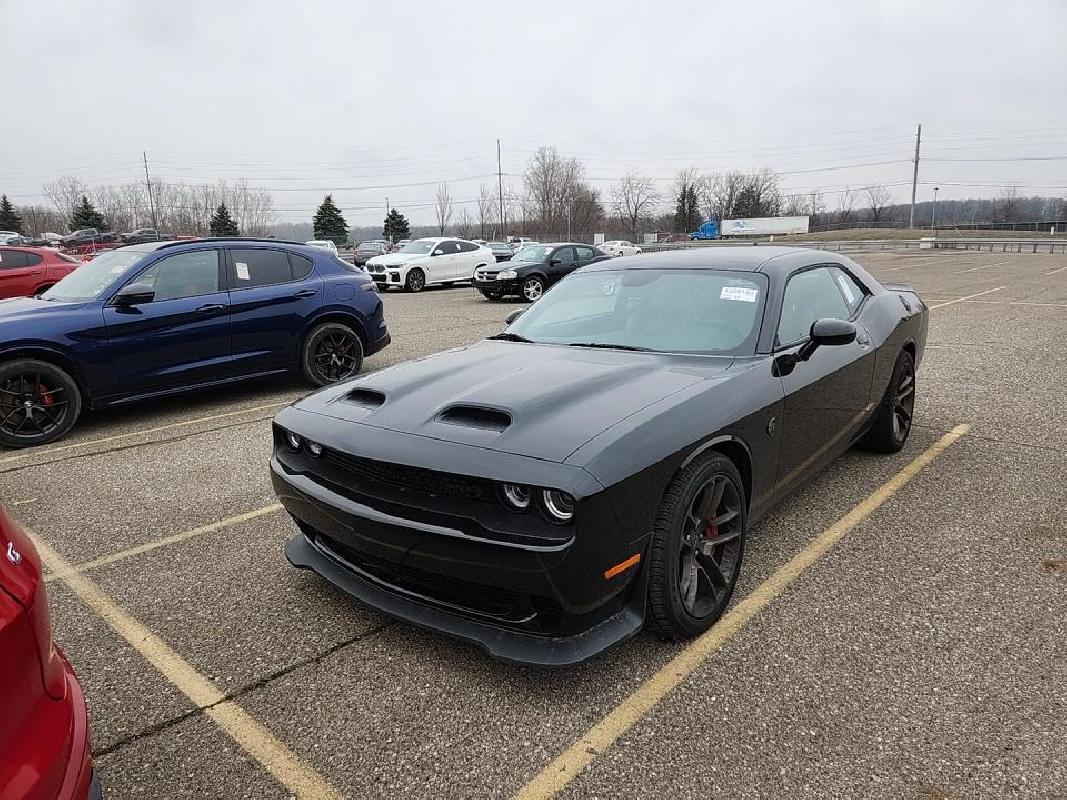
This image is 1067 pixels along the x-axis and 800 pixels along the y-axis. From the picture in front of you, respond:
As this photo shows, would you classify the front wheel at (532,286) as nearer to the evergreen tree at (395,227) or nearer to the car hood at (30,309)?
the car hood at (30,309)

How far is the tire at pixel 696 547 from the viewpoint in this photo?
2.52 metres

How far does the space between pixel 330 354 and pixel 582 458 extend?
573cm

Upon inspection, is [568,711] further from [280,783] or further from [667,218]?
[667,218]

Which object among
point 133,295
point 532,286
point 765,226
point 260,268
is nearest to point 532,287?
point 532,286

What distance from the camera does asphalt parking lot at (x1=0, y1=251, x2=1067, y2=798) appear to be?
212cm

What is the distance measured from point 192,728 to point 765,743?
1837 mm

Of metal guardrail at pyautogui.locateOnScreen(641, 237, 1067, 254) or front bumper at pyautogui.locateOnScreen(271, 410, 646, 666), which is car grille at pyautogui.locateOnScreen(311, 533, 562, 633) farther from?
metal guardrail at pyautogui.locateOnScreen(641, 237, 1067, 254)

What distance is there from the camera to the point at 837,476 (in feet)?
14.9

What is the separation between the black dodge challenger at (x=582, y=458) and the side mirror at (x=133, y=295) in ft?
12.0

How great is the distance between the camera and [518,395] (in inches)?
109

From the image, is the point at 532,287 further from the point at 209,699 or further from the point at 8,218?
the point at 8,218

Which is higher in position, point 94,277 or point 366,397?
point 94,277

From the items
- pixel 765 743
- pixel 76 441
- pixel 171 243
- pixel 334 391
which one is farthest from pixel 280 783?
pixel 171 243

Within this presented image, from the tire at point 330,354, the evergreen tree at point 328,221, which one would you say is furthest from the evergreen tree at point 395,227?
the tire at point 330,354
